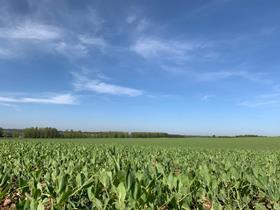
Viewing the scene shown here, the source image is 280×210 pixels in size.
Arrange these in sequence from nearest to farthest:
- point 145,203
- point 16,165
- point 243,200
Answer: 1. point 145,203
2. point 243,200
3. point 16,165

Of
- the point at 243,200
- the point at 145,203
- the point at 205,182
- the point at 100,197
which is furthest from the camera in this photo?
the point at 205,182

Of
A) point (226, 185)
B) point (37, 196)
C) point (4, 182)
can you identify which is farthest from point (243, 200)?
point (4, 182)

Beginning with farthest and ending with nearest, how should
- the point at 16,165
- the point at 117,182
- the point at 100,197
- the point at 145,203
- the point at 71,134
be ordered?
the point at 71,134
the point at 16,165
the point at 100,197
the point at 117,182
the point at 145,203

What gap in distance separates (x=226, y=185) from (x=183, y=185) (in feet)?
5.27

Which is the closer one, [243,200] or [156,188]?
[156,188]

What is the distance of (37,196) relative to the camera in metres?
3.80

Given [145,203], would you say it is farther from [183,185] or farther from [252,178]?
[252,178]

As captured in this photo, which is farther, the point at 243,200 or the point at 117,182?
the point at 243,200

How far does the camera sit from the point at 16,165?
7559mm

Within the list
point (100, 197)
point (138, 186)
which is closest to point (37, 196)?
point (100, 197)

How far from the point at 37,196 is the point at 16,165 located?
4044 millimetres

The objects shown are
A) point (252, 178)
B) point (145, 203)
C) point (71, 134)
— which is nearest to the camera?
point (145, 203)

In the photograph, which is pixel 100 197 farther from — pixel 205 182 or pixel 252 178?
pixel 252 178

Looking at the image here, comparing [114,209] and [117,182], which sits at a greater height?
[117,182]
